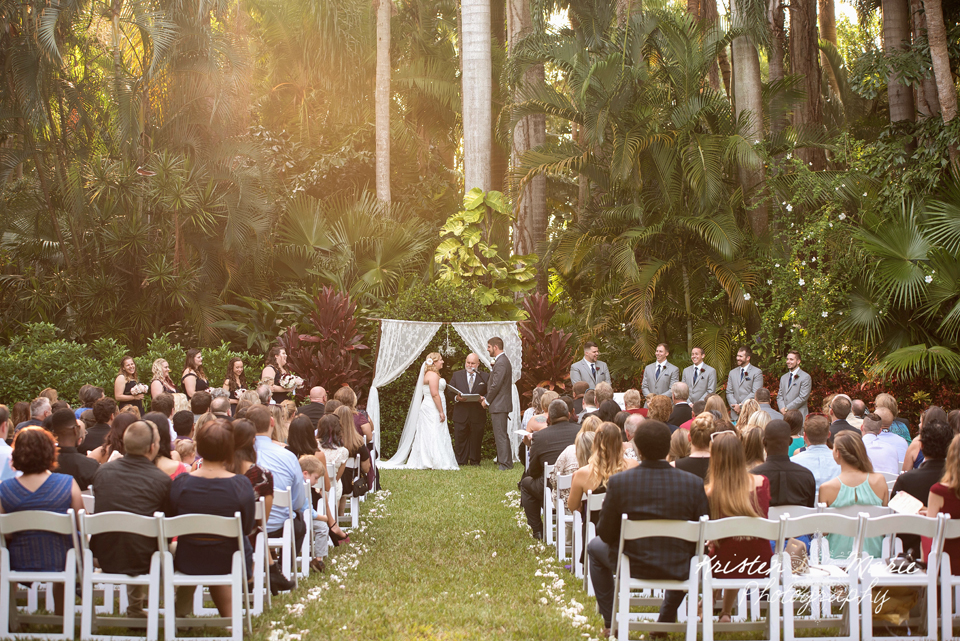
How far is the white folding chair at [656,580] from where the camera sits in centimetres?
515

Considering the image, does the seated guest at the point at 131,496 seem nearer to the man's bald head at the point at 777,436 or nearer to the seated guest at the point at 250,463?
the seated guest at the point at 250,463

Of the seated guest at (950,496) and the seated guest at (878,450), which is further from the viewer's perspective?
the seated guest at (878,450)

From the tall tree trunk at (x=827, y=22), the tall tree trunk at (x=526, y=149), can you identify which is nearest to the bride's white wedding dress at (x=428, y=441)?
the tall tree trunk at (x=526, y=149)

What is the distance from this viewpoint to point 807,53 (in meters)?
18.0

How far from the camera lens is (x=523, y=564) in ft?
25.4

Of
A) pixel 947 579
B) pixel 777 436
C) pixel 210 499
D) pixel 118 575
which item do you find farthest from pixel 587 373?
pixel 118 575

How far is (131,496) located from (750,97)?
13722 millimetres

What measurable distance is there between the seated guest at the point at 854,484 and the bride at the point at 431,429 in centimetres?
856

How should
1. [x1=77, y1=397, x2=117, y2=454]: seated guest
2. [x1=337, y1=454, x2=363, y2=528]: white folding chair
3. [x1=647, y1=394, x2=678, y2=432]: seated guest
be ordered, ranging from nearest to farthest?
[x1=77, y1=397, x2=117, y2=454]: seated guest, [x1=647, y1=394, x2=678, y2=432]: seated guest, [x1=337, y1=454, x2=363, y2=528]: white folding chair

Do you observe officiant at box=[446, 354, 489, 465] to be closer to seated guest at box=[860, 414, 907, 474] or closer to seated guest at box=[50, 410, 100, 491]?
seated guest at box=[860, 414, 907, 474]

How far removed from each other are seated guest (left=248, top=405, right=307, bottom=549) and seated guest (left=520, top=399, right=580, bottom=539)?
7.81 ft

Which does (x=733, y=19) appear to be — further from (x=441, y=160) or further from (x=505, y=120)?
(x=441, y=160)

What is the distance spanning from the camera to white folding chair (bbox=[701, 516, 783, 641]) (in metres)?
5.15

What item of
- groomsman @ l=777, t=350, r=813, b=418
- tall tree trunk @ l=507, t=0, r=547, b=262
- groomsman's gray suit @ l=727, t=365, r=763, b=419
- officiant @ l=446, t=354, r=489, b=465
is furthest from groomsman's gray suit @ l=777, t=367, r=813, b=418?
tall tree trunk @ l=507, t=0, r=547, b=262
